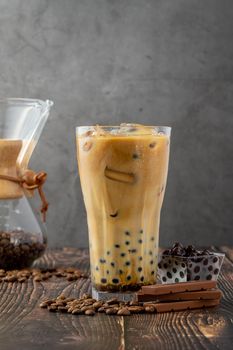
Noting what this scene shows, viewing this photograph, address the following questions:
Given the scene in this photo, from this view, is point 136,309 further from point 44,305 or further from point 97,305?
point 44,305

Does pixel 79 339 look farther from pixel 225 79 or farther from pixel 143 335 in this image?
pixel 225 79

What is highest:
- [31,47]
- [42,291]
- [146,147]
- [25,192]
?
[31,47]

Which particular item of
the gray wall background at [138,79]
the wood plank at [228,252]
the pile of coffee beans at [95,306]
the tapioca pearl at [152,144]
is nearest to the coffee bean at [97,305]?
the pile of coffee beans at [95,306]

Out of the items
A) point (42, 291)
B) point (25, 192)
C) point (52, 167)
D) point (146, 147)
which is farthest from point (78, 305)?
point (52, 167)

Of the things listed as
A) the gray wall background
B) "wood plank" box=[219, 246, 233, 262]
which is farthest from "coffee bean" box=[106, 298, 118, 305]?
the gray wall background

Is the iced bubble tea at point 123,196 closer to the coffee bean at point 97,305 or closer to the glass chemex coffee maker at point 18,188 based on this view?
the coffee bean at point 97,305

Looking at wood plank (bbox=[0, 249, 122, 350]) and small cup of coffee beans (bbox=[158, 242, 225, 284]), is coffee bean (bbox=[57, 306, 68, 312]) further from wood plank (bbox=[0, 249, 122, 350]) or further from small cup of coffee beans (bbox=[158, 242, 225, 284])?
small cup of coffee beans (bbox=[158, 242, 225, 284])
